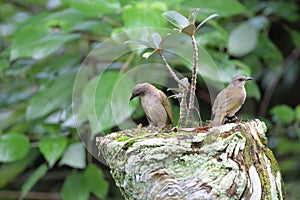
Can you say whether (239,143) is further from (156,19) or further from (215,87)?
(156,19)

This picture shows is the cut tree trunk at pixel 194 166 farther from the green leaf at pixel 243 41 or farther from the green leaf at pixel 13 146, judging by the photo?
the green leaf at pixel 243 41

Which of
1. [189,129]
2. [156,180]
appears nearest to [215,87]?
[189,129]

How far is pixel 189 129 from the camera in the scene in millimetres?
899

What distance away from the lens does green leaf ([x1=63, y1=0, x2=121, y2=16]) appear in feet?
5.23

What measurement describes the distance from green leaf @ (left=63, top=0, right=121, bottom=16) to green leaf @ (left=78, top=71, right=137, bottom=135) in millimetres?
213

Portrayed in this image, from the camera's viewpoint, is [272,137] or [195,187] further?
[272,137]

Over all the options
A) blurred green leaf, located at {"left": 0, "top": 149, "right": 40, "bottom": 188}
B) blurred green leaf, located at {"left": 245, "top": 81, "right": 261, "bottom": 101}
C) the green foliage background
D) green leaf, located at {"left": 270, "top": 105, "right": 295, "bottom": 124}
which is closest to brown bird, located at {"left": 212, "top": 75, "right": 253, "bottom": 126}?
the green foliage background

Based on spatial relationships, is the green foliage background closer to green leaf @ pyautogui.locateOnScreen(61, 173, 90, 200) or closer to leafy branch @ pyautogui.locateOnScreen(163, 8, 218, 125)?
green leaf @ pyautogui.locateOnScreen(61, 173, 90, 200)

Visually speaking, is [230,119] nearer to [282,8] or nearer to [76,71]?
[76,71]

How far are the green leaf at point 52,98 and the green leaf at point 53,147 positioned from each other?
0.36ft

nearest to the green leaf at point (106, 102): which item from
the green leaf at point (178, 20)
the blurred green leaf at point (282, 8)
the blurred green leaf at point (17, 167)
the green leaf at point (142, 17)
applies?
the green leaf at point (142, 17)

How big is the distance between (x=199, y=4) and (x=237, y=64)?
27cm

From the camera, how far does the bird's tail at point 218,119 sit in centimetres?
93

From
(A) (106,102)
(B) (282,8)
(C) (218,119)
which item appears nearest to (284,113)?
(B) (282,8)
